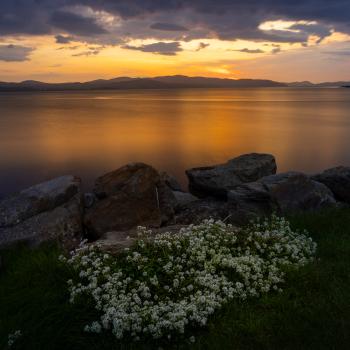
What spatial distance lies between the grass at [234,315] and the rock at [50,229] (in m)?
2.38

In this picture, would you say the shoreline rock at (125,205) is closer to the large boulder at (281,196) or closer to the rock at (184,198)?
the large boulder at (281,196)

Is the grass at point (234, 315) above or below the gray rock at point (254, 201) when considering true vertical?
above

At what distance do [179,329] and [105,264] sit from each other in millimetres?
2679

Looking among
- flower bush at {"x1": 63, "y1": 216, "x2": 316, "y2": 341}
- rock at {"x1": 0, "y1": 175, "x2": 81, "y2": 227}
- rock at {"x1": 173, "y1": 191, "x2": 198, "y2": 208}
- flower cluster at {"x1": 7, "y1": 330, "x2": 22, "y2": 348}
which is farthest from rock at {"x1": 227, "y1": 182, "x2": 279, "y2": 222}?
flower cluster at {"x1": 7, "y1": 330, "x2": 22, "y2": 348}

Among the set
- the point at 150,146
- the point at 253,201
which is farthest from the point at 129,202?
the point at 150,146

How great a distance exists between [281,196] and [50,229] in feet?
25.4

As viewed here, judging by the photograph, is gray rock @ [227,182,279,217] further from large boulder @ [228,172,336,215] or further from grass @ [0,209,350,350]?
grass @ [0,209,350,350]

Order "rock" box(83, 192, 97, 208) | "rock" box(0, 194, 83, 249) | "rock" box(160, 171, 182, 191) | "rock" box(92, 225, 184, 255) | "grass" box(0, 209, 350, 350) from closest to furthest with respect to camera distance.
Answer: "grass" box(0, 209, 350, 350) → "rock" box(92, 225, 184, 255) → "rock" box(0, 194, 83, 249) → "rock" box(83, 192, 97, 208) → "rock" box(160, 171, 182, 191)

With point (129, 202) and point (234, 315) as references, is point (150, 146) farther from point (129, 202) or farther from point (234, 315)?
point (234, 315)

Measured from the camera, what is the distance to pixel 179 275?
950cm

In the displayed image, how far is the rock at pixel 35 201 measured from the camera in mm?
14195

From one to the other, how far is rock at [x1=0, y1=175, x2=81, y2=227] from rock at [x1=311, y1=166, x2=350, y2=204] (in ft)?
34.4

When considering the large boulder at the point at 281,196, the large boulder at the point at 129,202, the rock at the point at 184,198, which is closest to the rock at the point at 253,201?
the large boulder at the point at 281,196

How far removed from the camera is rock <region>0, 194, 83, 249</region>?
43.1ft
